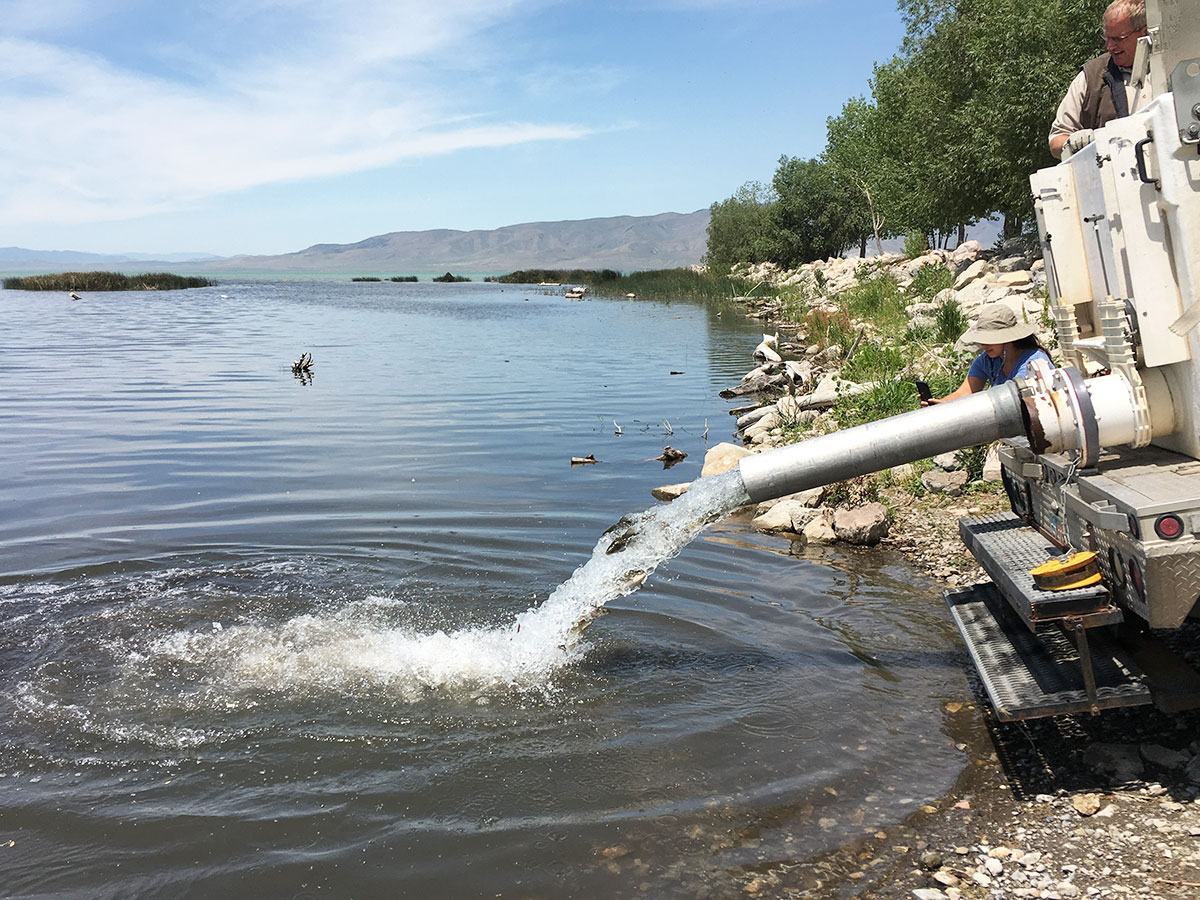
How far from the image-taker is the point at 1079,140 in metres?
5.16

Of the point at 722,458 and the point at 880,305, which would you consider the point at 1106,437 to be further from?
the point at 880,305

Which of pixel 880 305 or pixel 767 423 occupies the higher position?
pixel 880 305

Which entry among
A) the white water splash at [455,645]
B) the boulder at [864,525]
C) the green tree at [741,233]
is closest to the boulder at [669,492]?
the boulder at [864,525]

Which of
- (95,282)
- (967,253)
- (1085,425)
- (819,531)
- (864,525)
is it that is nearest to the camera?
(1085,425)

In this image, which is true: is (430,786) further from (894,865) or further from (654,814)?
(894,865)

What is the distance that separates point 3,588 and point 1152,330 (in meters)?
8.72

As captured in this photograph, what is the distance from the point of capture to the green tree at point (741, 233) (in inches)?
3346

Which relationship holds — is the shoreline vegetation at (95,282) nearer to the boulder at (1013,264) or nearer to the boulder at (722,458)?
the boulder at (1013,264)

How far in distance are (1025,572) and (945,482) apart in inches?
204

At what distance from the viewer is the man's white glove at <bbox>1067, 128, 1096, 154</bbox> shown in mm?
5023

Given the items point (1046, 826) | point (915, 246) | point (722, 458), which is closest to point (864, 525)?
point (722, 458)

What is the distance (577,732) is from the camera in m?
5.72

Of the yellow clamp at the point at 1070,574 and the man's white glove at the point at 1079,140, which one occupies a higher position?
the man's white glove at the point at 1079,140

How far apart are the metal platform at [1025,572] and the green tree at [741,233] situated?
8004cm
